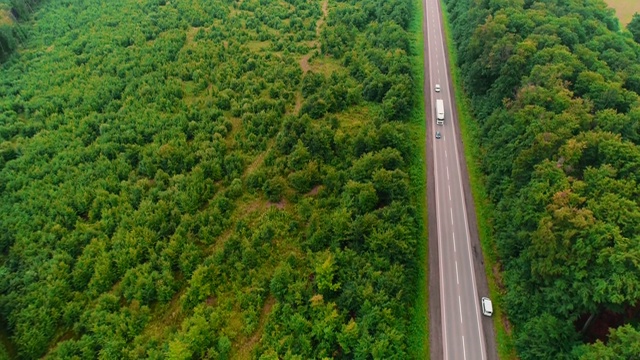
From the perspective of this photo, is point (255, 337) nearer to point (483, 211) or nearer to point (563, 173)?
point (483, 211)

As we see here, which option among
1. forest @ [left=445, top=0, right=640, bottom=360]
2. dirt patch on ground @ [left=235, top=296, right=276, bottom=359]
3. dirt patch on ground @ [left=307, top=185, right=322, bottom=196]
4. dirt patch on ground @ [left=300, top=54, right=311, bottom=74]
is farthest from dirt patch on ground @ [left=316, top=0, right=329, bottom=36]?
dirt patch on ground @ [left=235, top=296, right=276, bottom=359]

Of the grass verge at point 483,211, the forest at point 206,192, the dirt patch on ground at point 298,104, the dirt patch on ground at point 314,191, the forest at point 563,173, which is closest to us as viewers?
the forest at point 563,173

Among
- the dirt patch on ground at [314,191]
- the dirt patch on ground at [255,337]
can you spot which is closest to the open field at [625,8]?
the dirt patch on ground at [314,191]

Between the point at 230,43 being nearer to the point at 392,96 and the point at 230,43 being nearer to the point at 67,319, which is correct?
the point at 392,96

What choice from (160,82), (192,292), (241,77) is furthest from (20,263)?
(241,77)

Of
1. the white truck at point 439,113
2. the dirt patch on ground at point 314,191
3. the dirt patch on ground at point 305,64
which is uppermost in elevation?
the dirt patch on ground at point 305,64

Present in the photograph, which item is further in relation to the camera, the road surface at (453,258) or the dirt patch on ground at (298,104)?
the dirt patch on ground at (298,104)

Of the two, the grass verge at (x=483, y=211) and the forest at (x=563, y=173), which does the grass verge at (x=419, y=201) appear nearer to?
the grass verge at (x=483, y=211)

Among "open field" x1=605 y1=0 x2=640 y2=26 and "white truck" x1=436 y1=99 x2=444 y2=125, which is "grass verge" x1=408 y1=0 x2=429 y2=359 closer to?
"white truck" x1=436 y1=99 x2=444 y2=125
